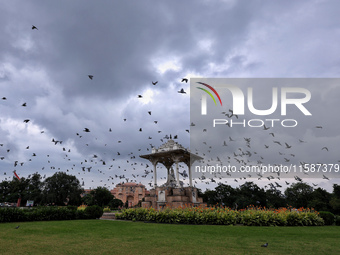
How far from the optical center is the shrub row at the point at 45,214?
1500cm

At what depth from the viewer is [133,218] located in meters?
18.1

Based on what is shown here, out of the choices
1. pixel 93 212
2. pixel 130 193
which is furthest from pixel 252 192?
pixel 130 193

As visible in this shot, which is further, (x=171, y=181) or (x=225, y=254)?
(x=171, y=181)

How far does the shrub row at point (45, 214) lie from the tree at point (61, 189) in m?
39.3

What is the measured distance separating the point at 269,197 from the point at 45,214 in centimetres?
3907

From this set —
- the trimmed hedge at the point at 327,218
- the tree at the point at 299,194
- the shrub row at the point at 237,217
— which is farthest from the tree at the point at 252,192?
the shrub row at the point at 237,217

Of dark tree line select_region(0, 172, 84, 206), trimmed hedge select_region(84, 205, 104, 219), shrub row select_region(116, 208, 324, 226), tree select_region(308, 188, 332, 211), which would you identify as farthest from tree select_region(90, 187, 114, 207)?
shrub row select_region(116, 208, 324, 226)

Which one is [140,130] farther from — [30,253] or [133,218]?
[30,253]

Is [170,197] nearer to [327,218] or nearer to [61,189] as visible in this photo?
[327,218]

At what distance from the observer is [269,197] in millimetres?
43250

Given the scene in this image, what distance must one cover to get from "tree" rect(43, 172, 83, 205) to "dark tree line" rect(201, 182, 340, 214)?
31.2 meters

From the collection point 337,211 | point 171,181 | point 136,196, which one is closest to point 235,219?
point 171,181

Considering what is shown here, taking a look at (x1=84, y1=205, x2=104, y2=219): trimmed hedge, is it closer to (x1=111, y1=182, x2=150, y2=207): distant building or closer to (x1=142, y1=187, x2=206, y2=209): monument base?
(x1=142, y1=187, x2=206, y2=209): monument base

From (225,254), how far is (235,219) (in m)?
9.02
